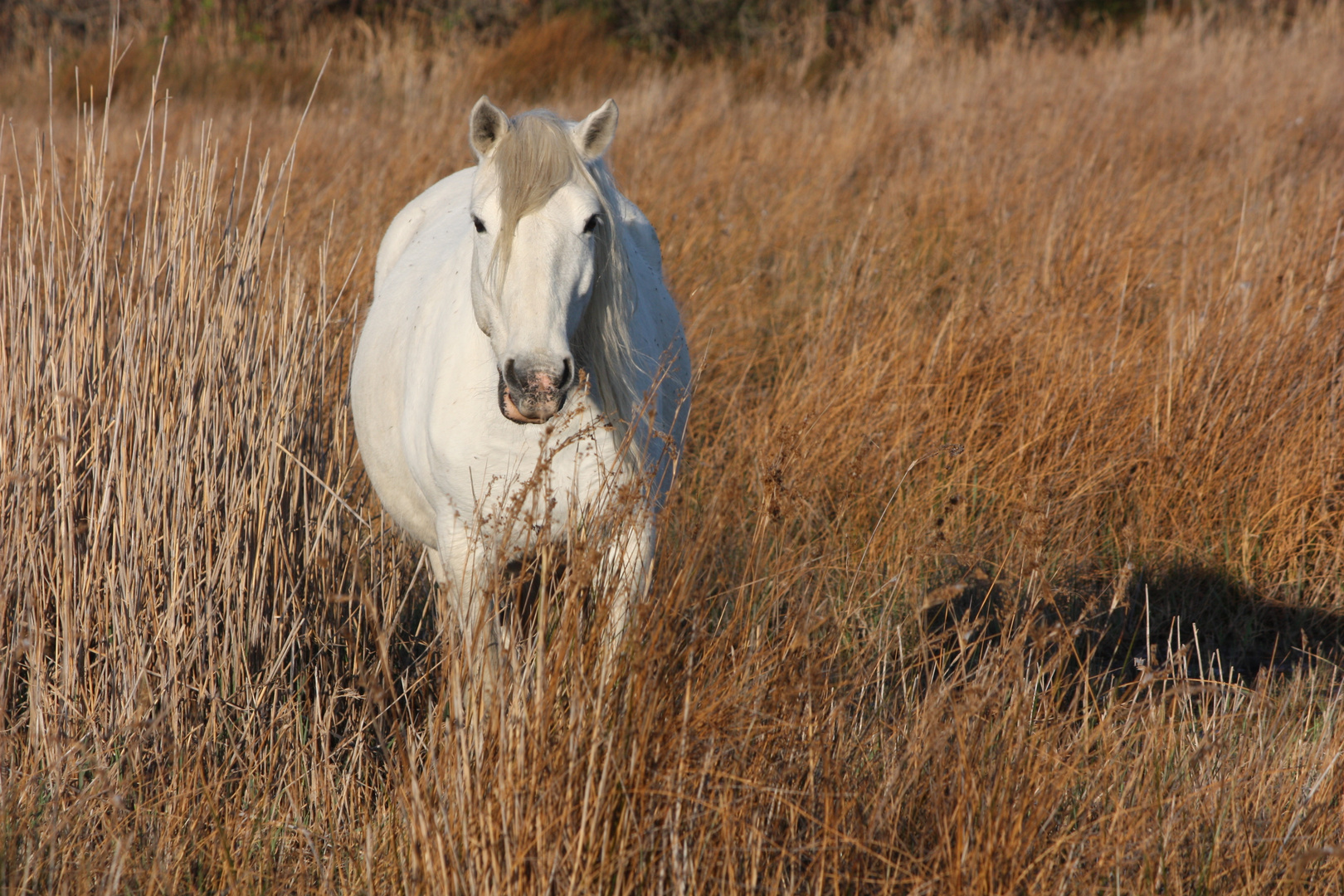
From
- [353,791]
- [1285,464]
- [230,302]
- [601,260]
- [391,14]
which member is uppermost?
[391,14]

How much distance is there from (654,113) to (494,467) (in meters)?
6.29

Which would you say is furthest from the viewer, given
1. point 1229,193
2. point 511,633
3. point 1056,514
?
point 1229,193

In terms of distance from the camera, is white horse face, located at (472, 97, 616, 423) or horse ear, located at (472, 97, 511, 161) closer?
white horse face, located at (472, 97, 616, 423)

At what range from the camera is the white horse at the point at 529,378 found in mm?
1822

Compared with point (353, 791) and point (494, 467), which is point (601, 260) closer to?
point (494, 467)

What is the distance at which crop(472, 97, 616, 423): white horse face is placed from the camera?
1.83m

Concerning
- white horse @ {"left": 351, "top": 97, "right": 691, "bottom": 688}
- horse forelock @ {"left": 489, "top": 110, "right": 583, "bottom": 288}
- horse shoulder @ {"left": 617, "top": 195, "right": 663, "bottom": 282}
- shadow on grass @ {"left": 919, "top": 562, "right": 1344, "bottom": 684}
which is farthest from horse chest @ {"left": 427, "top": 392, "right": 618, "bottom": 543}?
shadow on grass @ {"left": 919, "top": 562, "right": 1344, "bottom": 684}

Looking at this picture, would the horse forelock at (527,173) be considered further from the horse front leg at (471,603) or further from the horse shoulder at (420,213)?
the horse shoulder at (420,213)

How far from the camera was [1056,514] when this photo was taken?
3145 mm

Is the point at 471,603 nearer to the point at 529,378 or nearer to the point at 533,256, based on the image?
the point at 529,378

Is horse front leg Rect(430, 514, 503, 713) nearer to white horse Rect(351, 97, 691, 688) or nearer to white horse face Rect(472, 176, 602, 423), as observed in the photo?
white horse Rect(351, 97, 691, 688)

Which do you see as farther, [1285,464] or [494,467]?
[1285,464]

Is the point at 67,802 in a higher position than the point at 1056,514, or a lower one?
lower

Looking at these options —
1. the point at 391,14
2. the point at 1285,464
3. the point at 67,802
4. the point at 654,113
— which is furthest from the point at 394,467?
the point at 391,14
